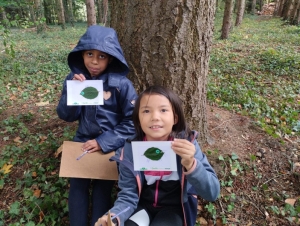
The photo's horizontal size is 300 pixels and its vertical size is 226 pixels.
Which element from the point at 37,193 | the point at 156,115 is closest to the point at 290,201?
the point at 156,115

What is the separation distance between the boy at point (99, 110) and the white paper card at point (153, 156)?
0.63 meters

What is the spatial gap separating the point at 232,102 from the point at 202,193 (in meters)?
2.83

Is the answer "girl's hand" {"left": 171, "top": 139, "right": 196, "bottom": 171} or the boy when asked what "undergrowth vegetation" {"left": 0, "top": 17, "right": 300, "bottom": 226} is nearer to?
the boy

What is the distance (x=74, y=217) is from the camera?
215 cm

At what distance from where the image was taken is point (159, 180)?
A: 1910 millimetres

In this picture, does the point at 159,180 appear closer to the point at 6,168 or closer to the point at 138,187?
the point at 138,187

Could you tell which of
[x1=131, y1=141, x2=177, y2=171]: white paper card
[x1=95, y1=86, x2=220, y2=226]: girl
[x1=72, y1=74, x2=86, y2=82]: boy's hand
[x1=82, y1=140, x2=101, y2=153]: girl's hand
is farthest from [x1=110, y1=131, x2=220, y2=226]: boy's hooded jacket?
[x1=72, y1=74, x2=86, y2=82]: boy's hand

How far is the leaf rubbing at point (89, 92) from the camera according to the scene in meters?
2.22

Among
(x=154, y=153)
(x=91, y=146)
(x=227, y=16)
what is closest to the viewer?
(x=154, y=153)

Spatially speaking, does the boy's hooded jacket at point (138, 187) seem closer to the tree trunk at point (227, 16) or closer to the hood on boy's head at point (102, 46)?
the hood on boy's head at point (102, 46)

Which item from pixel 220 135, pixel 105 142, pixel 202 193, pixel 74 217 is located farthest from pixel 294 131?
pixel 74 217

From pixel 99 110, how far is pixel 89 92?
0.72 feet

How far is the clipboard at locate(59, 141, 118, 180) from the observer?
2.14 m

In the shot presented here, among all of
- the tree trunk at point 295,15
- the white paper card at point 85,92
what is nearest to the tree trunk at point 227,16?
the tree trunk at point 295,15
